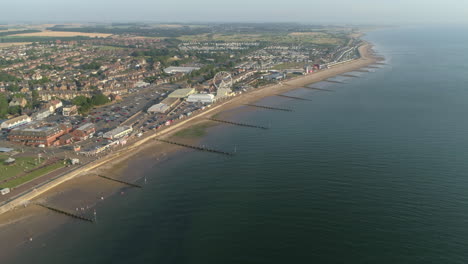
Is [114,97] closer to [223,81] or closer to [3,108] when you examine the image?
[3,108]

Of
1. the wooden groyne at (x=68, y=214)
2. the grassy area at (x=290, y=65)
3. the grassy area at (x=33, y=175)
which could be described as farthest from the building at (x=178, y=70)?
the wooden groyne at (x=68, y=214)

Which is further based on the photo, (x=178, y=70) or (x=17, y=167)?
(x=178, y=70)

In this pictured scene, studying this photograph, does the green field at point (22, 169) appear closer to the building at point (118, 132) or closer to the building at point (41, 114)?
the building at point (118, 132)

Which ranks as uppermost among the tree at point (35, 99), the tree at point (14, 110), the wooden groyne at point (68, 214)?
the tree at point (35, 99)

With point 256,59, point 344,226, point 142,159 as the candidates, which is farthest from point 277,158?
point 256,59

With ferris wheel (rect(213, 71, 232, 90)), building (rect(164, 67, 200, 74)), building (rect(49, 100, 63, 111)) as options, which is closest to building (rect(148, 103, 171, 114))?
ferris wheel (rect(213, 71, 232, 90))

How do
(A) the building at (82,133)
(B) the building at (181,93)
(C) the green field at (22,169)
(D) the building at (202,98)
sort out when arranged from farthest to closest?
(B) the building at (181,93) → (D) the building at (202,98) → (A) the building at (82,133) → (C) the green field at (22,169)

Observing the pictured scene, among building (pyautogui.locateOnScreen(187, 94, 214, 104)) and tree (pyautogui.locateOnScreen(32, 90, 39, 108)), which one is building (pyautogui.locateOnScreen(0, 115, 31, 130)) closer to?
tree (pyautogui.locateOnScreen(32, 90, 39, 108))

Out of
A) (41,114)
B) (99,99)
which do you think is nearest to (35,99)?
(41,114)
